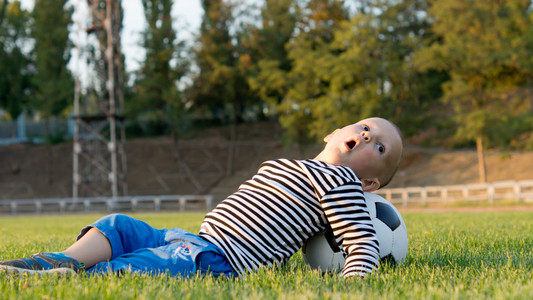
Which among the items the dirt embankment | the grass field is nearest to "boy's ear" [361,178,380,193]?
the grass field

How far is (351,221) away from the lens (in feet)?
10.8

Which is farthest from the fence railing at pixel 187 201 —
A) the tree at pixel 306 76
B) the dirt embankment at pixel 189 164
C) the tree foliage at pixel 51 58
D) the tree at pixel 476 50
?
the tree foliage at pixel 51 58

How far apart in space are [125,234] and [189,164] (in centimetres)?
3654

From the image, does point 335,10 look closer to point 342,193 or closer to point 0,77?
point 0,77

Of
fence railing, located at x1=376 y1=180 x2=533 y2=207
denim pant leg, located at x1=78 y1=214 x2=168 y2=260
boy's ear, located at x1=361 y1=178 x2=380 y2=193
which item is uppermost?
boy's ear, located at x1=361 y1=178 x2=380 y2=193

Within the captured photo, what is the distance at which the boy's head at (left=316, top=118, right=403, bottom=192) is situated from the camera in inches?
142

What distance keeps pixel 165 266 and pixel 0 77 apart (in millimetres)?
42064

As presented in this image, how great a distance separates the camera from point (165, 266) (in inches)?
132

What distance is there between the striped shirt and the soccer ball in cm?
23

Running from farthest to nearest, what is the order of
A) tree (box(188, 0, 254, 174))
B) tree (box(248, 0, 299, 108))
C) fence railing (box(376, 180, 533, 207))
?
1. tree (box(188, 0, 254, 174))
2. tree (box(248, 0, 299, 108))
3. fence railing (box(376, 180, 533, 207))

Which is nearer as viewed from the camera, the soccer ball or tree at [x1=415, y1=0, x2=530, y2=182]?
the soccer ball

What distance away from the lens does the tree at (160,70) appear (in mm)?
35844

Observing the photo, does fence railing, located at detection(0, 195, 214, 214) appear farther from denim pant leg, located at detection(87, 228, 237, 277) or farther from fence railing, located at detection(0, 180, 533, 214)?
denim pant leg, located at detection(87, 228, 237, 277)

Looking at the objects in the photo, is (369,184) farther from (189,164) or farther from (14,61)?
(14,61)
